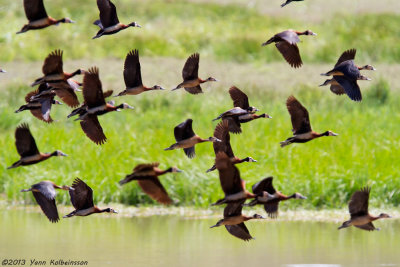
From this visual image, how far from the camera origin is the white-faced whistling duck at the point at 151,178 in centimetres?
642

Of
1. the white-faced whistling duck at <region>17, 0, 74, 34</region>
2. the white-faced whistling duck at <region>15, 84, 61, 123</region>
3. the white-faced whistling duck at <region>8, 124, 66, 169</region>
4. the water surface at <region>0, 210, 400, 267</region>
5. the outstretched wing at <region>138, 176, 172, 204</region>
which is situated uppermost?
the white-faced whistling duck at <region>17, 0, 74, 34</region>

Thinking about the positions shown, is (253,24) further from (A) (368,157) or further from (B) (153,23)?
(A) (368,157)

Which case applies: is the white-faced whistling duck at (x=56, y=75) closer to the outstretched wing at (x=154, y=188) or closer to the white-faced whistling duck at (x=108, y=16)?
the white-faced whistling duck at (x=108, y=16)

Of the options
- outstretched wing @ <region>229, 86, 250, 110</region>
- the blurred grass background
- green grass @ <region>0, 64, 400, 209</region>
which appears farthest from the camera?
the blurred grass background

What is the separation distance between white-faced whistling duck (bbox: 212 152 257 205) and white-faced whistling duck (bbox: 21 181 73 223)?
102cm

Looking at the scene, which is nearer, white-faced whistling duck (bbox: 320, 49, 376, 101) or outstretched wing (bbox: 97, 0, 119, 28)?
white-faced whistling duck (bbox: 320, 49, 376, 101)

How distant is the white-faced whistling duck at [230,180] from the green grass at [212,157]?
548 cm

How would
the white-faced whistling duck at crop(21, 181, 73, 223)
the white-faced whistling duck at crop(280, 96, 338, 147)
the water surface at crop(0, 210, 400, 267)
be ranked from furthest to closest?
the water surface at crop(0, 210, 400, 267) → the white-faced whistling duck at crop(280, 96, 338, 147) → the white-faced whistling duck at crop(21, 181, 73, 223)

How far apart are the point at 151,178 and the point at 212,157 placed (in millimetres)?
5939

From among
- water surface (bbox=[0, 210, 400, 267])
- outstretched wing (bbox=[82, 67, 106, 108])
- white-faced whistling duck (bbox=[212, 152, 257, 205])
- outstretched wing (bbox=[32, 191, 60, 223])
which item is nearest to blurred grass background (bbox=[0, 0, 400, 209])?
water surface (bbox=[0, 210, 400, 267])

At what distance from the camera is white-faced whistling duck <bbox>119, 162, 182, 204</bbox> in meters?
6.42

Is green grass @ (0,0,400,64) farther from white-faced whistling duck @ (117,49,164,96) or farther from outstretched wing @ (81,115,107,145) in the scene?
outstretched wing @ (81,115,107,145)

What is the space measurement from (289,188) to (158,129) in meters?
3.34

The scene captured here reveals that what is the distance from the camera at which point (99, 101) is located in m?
7.00
